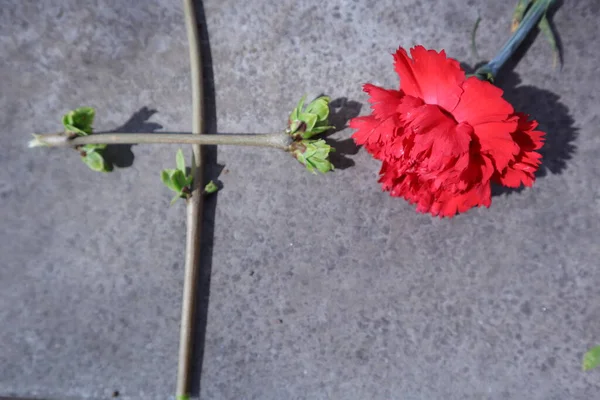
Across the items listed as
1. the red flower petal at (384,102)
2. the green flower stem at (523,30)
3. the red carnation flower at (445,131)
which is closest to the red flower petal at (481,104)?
the red carnation flower at (445,131)

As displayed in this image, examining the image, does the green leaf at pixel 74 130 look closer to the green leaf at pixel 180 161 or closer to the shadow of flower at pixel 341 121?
the green leaf at pixel 180 161

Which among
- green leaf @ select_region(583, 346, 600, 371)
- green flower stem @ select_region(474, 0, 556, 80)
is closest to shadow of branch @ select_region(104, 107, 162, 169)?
green flower stem @ select_region(474, 0, 556, 80)

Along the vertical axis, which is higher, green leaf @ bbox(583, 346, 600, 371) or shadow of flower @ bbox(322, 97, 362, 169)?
shadow of flower @ bbox(322, 97, 362, 169)

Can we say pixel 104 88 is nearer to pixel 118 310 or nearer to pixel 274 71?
pixel 274 71

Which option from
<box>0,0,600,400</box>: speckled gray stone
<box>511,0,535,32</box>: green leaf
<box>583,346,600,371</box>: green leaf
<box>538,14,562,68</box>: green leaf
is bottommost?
<box>583,346,600,371</box>: green leaf

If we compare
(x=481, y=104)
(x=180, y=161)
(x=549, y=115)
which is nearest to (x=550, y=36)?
(x=549, y=115)

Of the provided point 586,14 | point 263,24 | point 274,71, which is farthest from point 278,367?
point 586,14

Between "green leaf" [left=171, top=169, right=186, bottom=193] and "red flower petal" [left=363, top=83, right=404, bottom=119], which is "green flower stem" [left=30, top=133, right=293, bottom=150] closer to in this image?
"green leaf" [left=171, top=169, right=186, bottom=193]
